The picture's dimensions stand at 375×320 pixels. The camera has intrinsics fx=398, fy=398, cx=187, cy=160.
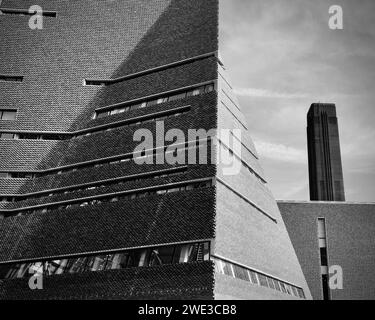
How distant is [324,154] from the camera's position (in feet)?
392

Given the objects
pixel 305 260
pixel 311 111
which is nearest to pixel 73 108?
pixel 305 260

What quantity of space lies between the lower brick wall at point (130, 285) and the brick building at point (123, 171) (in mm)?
59

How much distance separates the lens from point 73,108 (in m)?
31.5

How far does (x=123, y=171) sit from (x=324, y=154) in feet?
342

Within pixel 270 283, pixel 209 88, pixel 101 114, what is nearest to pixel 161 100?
pixel 209 88

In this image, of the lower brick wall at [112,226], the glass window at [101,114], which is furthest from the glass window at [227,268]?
the glass window at [101,114]

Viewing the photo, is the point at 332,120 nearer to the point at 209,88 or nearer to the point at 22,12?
the point at 22,12

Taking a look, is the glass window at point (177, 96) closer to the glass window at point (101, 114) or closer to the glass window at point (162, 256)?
the glass window at point (101, 114)

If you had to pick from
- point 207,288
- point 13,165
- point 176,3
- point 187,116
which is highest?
point 176,3

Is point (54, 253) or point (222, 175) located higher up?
point (222, 175)

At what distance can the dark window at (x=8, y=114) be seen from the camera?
32000 millimetres

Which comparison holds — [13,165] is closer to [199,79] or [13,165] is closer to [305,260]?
[199,79]

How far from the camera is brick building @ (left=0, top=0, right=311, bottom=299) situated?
20.5 m
